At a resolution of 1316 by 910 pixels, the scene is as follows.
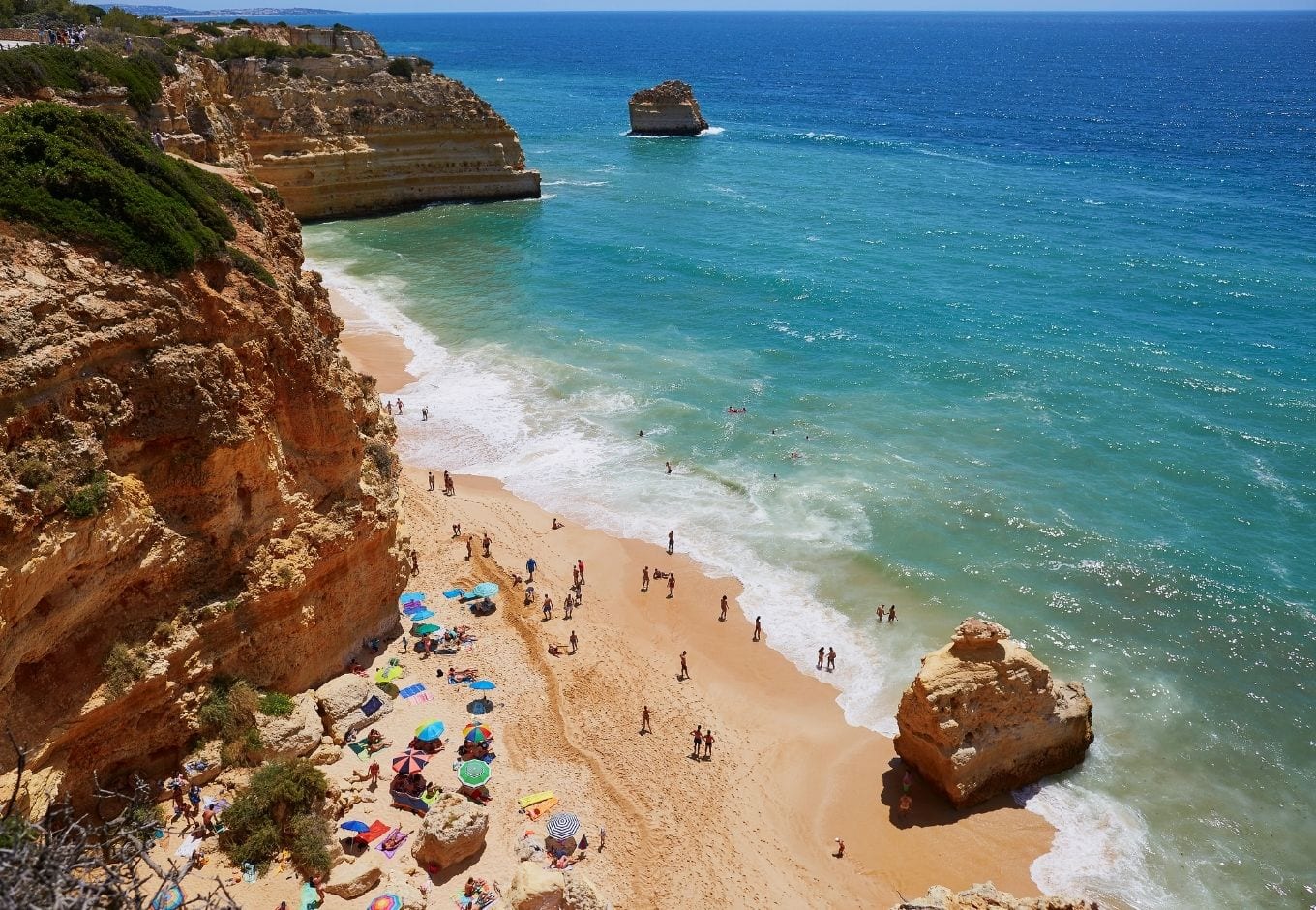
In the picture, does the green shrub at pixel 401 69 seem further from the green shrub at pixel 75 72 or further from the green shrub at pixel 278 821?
the green shrub at pixel 278 821

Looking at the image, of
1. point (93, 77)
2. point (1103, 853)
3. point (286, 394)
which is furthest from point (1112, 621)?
point (93, 77)

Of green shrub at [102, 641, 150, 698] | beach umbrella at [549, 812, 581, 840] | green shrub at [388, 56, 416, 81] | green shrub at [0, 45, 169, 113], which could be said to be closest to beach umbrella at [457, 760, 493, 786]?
beach umbrella at [549, 812, 581, 840]

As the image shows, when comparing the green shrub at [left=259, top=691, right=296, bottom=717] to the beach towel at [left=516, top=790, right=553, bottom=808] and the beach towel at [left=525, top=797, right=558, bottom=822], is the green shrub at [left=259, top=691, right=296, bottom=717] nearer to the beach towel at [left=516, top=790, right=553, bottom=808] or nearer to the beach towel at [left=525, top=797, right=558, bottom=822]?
the beach towel at [left=516, top=790, right=553, bottom=808]

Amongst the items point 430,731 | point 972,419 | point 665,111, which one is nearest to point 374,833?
point 430,731

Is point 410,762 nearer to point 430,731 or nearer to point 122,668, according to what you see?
point 430,731

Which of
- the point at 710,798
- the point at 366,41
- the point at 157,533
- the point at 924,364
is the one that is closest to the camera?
the point at 157,533

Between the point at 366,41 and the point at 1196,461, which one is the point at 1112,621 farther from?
the point at 366,41
